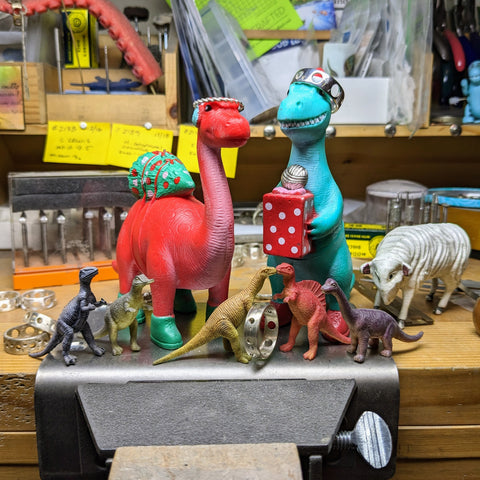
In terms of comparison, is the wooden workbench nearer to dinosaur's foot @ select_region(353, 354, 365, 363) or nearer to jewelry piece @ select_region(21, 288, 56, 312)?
dinosaur's foot @ select_region(353, 354, 365, 363)

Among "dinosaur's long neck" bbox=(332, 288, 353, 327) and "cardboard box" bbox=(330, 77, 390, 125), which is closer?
"dinosaur's long neck" bbox=(332, 288, 353, 327)

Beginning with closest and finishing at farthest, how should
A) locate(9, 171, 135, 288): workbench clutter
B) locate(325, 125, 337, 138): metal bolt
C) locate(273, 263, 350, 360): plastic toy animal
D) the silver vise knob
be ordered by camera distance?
the silver vise knob < locate(273, 263, 350, 360): plastic toy animal < locate(9, 171, 135, 288): workbench clutter < locate(325, 125, 337, 138): metal bolt

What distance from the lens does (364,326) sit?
0.74 metres

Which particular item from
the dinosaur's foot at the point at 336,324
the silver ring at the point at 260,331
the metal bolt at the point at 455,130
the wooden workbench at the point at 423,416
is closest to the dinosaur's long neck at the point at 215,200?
the silver ring at the point at 260,331

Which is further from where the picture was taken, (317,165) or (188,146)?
(188,146)

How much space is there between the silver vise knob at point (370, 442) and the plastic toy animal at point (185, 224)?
27cm

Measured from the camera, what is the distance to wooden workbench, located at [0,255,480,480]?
725mm

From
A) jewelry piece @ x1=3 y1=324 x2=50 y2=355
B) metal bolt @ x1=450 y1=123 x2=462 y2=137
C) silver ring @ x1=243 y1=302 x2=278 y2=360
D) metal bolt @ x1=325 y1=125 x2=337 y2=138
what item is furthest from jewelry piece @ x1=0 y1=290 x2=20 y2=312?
metal bolt @ x1=450 y1=123 x2=462 y2=137

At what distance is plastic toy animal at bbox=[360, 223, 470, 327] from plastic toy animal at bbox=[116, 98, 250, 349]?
0.25 metres

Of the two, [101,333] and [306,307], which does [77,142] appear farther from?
[306,307]

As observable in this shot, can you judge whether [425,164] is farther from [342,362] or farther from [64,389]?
[64,389]

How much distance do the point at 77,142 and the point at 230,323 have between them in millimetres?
670

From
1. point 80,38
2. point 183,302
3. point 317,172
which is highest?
point 80,38

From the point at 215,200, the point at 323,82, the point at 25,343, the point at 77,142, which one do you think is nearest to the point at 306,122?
the point at 323,82
